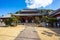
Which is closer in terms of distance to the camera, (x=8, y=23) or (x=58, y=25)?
(x=58, y=25)

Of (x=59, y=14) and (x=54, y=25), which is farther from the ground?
(x=59, y=14)

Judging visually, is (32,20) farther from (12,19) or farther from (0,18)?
(12,19)

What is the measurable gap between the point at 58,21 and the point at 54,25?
4.76ft

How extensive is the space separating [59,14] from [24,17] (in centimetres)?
2102

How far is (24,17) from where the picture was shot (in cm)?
5150

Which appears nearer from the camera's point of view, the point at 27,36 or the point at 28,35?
the point at 27,36

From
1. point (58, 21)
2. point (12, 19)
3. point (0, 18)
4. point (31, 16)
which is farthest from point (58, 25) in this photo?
point (0, 18)

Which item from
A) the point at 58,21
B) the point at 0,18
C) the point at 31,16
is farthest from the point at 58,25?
the point at 0,18

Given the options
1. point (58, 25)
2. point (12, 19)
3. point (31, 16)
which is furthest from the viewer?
point (31, 16)

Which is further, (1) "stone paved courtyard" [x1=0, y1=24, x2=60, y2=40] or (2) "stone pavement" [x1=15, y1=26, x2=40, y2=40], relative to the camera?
(1) "stone paved courtyard" [x1=0, y1=24, x2=60, y2=40]

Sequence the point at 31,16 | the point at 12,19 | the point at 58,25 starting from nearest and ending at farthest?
the point at 58,25
the point at 12,19
the point at 31,16

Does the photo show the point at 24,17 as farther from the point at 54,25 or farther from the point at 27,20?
the point at 54,25

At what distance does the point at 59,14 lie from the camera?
3253 cm

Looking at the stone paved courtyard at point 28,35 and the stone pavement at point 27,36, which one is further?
the stone paved courtyard at point 28,35
